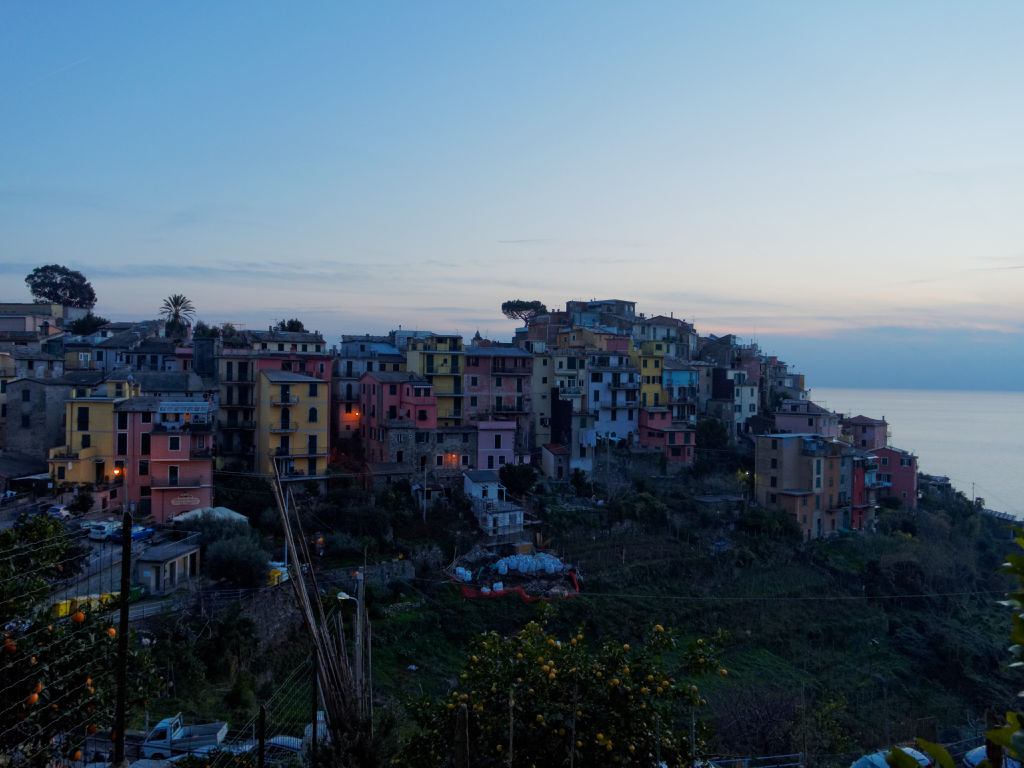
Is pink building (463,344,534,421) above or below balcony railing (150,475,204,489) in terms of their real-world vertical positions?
above

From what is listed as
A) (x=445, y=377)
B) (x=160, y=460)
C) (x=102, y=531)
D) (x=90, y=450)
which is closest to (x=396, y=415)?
(x=445, y=377)

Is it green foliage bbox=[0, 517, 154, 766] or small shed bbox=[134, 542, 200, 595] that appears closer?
green foliage bbox=[0, 517, 154, 766]

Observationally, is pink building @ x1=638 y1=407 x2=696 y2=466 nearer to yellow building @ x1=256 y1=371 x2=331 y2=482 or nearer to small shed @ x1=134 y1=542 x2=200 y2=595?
yellow building @ x1=256 y1=371 x2=331 y2=482

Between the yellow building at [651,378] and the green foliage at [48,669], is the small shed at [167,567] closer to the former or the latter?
the green foliage at [48,669]

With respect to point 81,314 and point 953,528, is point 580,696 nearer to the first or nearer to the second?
point 953,528

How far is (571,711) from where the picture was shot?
575 centimetres

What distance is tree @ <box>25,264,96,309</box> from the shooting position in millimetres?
49375

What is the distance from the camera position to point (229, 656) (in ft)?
54.4

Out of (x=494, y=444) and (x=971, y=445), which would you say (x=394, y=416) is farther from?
(x=971, y=445)

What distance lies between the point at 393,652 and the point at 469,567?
5231mm

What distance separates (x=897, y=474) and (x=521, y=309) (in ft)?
91.2

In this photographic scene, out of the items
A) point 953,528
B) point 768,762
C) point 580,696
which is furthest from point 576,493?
point 580,696

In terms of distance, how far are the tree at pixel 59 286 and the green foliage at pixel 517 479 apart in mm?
37734

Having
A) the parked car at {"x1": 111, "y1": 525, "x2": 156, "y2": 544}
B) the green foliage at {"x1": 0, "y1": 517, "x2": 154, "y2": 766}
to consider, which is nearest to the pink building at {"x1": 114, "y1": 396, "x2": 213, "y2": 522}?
the parked car at {"x1": 111, "y1": 525, "x2": 156, "y2": 544}
